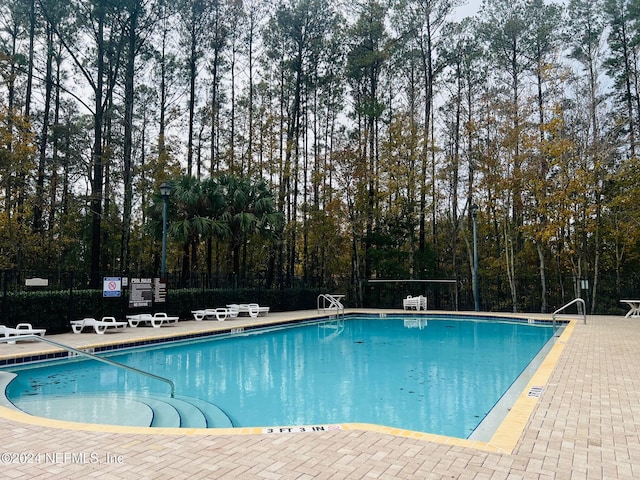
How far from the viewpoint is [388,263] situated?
20.8 m

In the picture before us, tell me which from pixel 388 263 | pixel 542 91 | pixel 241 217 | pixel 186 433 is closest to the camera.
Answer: pixel 186 433

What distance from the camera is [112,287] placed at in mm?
11406

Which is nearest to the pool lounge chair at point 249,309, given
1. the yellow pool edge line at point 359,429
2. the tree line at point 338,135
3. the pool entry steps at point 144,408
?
the tree line at point 338,135

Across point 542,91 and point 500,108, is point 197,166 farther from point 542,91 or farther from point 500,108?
point 542,91

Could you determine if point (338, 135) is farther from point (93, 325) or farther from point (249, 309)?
point (93, 325)

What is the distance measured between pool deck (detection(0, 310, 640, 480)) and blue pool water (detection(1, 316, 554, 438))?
116 cm

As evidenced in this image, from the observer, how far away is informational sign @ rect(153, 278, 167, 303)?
12.5m

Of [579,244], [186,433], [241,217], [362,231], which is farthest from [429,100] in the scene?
[186,433]

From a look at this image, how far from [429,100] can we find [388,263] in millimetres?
7626

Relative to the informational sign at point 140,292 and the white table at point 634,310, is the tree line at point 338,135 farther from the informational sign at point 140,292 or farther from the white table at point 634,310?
the informational sign at point 140,292

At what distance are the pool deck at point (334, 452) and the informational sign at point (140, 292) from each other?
785 cm

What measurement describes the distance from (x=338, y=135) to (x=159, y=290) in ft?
44.8

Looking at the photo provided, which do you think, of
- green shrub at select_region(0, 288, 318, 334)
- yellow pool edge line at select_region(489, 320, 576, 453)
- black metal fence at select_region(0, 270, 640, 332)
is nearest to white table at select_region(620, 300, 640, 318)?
black metal fence at select_region(0, 270, 640, 332)

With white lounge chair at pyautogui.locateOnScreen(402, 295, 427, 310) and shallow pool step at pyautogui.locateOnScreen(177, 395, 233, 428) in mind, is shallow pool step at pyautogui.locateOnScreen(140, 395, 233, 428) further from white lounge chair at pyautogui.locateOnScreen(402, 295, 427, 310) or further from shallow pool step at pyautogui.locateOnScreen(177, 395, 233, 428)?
white lounge chair at pyautogui.locateOnScreen(402, 295, 427, 310)
